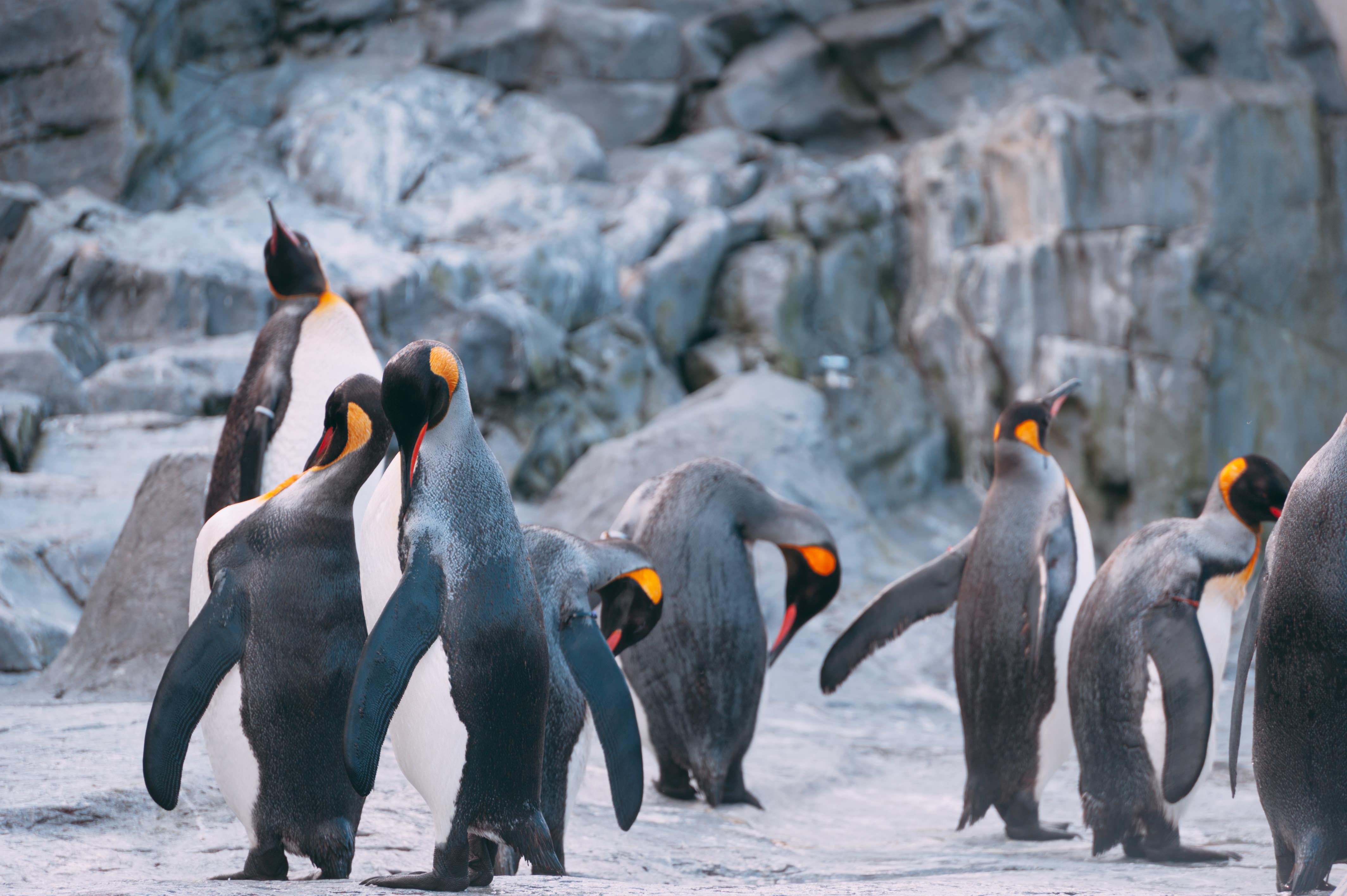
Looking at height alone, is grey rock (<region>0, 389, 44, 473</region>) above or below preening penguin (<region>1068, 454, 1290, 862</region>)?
below

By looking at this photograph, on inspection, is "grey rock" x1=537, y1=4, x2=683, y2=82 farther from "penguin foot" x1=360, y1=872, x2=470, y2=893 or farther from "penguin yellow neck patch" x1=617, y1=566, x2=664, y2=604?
"penguin foot" x1=360, y1=872, x2=470, y2=893

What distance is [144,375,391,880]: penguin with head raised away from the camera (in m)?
2.28

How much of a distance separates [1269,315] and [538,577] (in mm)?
11144

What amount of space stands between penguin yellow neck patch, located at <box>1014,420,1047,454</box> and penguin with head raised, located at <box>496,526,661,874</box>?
168 centimetres

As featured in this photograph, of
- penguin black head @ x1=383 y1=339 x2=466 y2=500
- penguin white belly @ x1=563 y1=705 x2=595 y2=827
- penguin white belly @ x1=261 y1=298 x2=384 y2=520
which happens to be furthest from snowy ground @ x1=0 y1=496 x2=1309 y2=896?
penguin white belly @ x1=261 y1=298 x2=384 y2=520

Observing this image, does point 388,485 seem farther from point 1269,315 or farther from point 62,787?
point 1269,315

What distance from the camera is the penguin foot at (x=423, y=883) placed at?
6.64 feet

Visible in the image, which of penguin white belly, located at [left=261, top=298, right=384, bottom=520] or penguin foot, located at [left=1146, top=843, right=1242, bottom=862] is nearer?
penguin foot, located at [left=1146, top=843, right=1242, bottom=862]

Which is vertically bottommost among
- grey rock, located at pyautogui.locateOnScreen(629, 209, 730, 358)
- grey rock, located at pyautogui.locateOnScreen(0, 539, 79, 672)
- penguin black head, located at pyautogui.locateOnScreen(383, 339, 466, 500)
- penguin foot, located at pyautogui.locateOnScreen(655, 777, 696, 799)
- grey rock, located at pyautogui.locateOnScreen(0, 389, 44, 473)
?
grey rock, located at pyautogui.locateOnScreen(629, 209, 730, 358)

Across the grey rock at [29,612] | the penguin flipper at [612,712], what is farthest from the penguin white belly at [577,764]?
the grey rock at [29,612]

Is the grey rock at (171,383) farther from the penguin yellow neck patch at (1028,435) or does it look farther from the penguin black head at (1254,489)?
the penguin black head at (1254,489)

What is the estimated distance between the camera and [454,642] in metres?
2.16

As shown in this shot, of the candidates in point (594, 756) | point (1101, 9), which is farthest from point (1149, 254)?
point (594, 756)

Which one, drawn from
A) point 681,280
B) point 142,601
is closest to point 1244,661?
point 142,601
